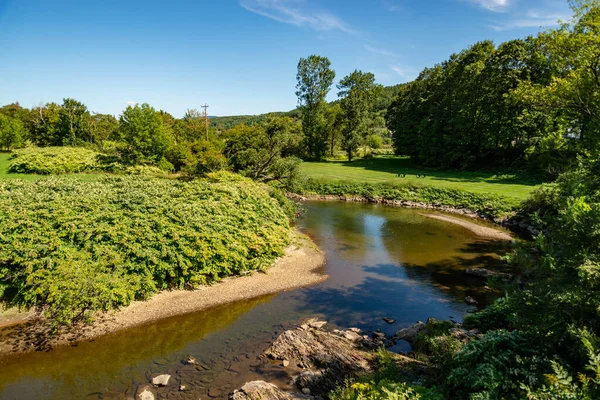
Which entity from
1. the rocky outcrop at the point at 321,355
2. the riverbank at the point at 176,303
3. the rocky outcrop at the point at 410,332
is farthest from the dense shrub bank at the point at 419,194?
the rocky outcrop at the point at 321,355

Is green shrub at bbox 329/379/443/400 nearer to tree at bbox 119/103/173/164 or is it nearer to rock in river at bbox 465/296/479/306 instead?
rock in river at bbox 465/296/479/306

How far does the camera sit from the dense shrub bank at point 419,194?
31053mm

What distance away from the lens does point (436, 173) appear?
4575 centimetres

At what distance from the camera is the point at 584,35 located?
1350 centimetres

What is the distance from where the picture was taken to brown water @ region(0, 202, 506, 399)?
958 centimetres

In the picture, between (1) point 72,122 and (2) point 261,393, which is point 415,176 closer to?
(2) point 261,393

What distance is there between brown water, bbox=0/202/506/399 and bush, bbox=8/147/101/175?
81.4ft

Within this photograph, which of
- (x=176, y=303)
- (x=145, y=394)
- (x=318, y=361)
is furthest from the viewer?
(x=176, y=303)

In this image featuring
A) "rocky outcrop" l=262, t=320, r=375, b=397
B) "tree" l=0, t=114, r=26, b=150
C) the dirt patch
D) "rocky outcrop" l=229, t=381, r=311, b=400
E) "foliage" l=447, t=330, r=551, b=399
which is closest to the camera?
"foliage" l=447, t=330, r=551, b=399

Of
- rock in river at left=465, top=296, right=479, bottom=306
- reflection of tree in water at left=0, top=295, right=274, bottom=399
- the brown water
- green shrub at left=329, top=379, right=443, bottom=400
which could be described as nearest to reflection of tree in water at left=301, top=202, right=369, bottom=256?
the brown water

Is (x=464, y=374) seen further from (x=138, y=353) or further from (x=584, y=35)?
(x=584, y=35)

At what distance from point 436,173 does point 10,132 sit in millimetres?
57177

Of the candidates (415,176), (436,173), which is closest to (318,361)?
(415,176)

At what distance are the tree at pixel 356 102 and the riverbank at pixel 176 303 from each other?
4064 cm
